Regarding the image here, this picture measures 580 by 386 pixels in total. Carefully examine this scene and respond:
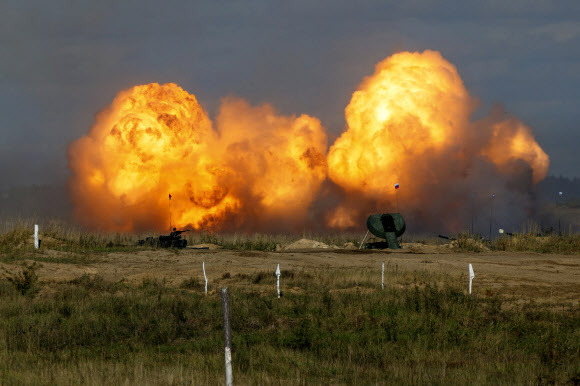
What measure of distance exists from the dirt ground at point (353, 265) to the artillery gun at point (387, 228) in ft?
7.95

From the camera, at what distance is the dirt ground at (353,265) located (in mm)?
24586

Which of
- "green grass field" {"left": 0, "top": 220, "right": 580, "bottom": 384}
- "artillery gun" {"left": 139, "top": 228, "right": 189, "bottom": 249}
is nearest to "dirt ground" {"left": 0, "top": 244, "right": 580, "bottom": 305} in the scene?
"green grass field" {"left": 0, "top": 220, "right": 580, "bottom": 384}

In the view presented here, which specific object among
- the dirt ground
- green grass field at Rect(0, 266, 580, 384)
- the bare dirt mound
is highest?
the bare dirt mound

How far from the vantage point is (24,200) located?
134 m

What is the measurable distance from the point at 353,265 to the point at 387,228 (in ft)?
40.0

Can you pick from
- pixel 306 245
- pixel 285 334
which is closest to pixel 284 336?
pixel 285 334

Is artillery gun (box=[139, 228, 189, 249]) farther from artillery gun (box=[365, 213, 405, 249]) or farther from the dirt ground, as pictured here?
artillery gun (box=[365, 213, 405, 249])

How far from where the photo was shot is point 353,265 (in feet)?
105

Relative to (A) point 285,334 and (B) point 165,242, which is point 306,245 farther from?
(A) point 285,334

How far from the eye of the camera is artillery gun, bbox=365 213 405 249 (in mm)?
43438

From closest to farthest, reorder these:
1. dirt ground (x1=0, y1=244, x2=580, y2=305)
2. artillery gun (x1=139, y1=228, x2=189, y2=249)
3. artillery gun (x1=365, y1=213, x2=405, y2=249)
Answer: dirt ground (x1=0, y1=244, x2=580, y2=305) < artillery gun (x1=139, y1=228, x2=189, y2=249) < artillery gun (x1=365, y1=213, x2=405, y2=249)

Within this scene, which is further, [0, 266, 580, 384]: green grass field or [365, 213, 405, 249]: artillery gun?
[365, 213, 405, 249]: artillery gun

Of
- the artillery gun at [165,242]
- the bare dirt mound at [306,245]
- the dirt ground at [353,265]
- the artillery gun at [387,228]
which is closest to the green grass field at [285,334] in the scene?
the dirt ground at [353,265]

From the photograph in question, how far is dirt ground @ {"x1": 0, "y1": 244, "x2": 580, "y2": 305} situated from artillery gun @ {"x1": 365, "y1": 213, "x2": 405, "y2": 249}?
2.42m
